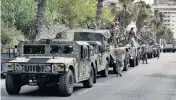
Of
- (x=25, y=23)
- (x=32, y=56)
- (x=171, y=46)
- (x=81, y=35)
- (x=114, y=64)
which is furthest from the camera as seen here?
(x=171, y=46)

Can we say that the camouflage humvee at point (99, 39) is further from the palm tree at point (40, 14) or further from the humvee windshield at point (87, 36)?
the palm tree at point (40, 14)

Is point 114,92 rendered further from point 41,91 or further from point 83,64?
point 41,91

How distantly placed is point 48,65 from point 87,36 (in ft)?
26.9

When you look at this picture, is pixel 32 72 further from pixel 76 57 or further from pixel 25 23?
pixel 25 23

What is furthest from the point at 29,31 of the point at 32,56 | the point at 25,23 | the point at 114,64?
the point at 32,56

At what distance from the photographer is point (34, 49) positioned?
15828 millimetres

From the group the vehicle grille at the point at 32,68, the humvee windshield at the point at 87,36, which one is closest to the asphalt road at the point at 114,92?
the vehicle grille at the point at 32,68

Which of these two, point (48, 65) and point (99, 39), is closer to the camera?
point (48, 65)

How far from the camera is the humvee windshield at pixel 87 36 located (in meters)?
22.1

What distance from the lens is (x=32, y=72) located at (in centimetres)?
1434

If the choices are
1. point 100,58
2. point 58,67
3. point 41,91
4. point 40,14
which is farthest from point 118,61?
point 58,67

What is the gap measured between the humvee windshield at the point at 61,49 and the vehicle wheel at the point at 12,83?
1643 millimetres

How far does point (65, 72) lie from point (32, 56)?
168cm

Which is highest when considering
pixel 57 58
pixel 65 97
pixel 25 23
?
pixel 25 23
